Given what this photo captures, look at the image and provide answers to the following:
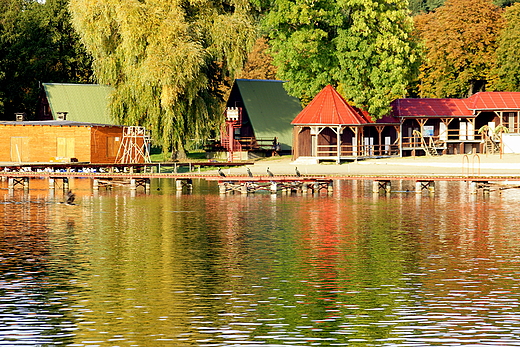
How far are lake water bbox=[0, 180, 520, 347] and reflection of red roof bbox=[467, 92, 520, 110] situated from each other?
125 feet

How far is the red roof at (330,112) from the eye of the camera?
7621cm

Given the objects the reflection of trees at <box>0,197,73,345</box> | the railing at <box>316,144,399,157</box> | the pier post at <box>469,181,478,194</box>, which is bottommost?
the reflection of trees at <box>0,197,73,345</box>

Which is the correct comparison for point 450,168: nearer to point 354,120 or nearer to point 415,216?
point 354,120

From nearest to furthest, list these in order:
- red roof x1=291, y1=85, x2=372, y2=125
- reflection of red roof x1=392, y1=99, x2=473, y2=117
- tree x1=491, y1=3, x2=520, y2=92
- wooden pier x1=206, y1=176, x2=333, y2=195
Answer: wooden pier x1=206, y1=176, x2=333, y2=195 < red roof x1=291, y1=85, x2=372, y2=125 < reflection of red roof x1=392, y1=99, x2=473, y2=117 < tree x1=491, y1=3, x2=520, y2=92

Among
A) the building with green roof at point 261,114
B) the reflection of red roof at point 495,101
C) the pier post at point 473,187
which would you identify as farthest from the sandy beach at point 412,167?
the reflection of red roof at point 495,101

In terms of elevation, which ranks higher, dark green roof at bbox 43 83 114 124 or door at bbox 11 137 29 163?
dark green roof at bbox 43 83 114 124

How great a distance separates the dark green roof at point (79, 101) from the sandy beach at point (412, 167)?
17084 millimetres

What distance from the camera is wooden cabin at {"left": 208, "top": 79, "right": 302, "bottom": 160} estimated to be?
85.9 meters

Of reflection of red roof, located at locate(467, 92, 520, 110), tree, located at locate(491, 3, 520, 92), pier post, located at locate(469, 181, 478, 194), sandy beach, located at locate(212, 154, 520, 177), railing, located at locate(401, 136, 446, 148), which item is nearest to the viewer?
pier post, located at locate(469, 181, 478, 194)

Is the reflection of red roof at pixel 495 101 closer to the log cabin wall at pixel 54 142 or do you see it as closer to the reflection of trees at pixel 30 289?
the log cabin wall at pixel 54 142

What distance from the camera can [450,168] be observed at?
66375mm

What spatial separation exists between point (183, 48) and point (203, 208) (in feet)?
81.5

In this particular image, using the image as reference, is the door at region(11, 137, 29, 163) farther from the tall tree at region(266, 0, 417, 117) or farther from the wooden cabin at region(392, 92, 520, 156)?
the wooden cabin at region(392, 92, 520, 156)

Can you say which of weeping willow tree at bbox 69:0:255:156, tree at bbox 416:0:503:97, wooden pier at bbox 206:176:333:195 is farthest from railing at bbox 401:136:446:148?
wooden pier at bbox 206:176:333:195
